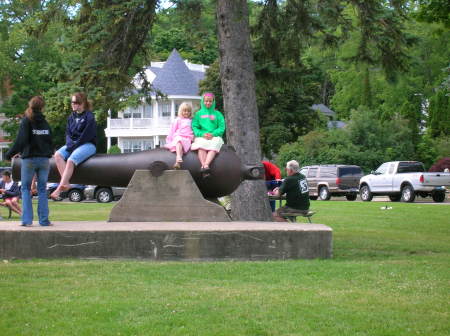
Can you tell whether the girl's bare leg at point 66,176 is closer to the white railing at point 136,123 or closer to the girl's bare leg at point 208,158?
the girl's bare leg at point 208,158

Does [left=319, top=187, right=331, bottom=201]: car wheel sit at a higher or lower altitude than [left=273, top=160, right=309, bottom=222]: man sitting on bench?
lower

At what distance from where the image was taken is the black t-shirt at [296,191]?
516 inches

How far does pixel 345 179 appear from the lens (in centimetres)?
3853

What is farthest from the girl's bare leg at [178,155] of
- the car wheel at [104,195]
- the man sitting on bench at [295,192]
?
the car wheel at [104,195]

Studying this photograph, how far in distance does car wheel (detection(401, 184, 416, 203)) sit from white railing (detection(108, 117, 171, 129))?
1306 inches

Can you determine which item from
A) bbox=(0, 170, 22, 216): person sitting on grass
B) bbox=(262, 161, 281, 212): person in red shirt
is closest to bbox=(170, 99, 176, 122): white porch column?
bbox=(0, 170, 22, 216): person sitting on grass

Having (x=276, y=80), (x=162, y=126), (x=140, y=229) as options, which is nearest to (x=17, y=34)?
(x=162, y=126)

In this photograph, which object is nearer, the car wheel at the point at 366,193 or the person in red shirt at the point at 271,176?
the person in red shirt at the point at 271,176

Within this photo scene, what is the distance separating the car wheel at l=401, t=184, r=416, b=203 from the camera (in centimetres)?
3353

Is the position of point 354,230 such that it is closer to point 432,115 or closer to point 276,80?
point 276,80

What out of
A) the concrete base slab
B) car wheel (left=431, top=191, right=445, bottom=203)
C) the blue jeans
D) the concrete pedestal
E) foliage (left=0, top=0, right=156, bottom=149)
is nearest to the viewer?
the concrete base slab

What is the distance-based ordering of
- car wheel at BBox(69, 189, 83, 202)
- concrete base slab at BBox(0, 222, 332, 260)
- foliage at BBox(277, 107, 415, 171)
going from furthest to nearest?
foliage at BBox(277, 107, 415, 171), car wheel at BBox(69, 189, 83, 202), concrete base slab at BBox(0, 222, 332, 260)

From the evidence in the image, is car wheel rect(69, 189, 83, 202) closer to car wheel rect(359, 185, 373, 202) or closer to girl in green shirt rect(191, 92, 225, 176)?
car wheel rect(359, 185, 373, 202)

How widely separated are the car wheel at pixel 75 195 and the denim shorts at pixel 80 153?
29165 mm
